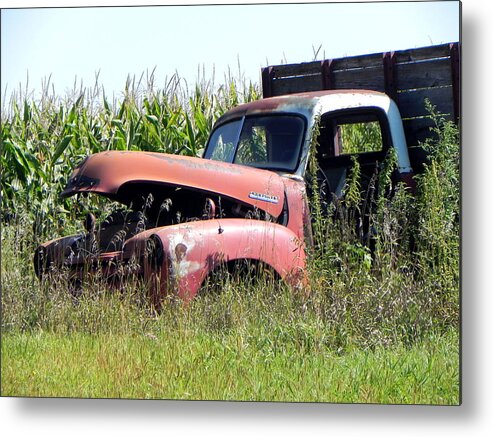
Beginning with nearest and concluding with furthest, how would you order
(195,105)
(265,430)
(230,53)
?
(265,430) < (230,53) < (195,105)

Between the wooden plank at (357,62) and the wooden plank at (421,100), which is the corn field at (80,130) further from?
the wooden plank at (421,100)

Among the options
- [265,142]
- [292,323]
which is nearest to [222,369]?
[292,323]

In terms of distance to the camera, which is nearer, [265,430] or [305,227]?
[265,430]

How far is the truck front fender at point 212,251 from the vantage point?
555 centimetres

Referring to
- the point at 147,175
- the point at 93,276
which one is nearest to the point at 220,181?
the point at 147,175

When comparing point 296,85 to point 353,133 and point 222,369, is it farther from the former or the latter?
point 222,369

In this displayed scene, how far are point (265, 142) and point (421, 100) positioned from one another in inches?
33.9

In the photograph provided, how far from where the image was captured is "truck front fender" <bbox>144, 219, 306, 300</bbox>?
18.2ft

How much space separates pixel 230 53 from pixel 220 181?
0.64m

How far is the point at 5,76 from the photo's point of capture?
19.4 ft

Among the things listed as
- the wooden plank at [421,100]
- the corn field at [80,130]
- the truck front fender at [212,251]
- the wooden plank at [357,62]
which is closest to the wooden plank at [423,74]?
the wooden plank at [421,100]

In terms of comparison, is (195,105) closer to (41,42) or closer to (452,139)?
(41,42)

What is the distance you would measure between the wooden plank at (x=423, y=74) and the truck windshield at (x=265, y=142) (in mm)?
595

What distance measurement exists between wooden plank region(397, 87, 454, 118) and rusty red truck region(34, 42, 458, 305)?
0.17ft
